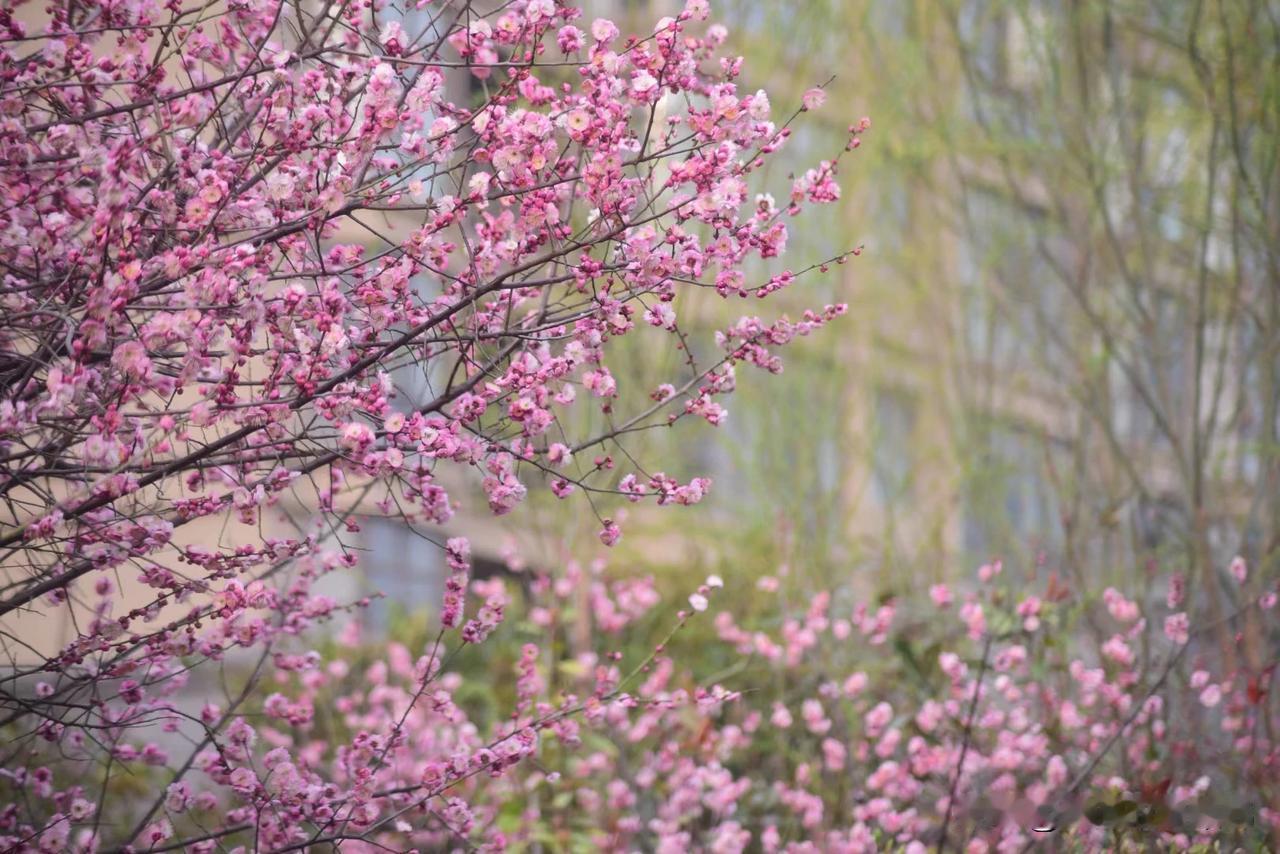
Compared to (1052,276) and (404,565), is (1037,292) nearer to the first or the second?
(1052,276)

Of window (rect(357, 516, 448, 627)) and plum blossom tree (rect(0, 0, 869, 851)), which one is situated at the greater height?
window (rect(357, 516, 448, 627))

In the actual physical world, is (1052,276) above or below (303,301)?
above

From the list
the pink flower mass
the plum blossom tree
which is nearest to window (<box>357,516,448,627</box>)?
the pink flower mass

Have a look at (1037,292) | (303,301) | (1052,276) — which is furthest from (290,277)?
(1052,276)

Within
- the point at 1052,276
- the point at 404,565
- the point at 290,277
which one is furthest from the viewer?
the point at 404,565

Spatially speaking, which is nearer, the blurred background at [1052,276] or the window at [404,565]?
the blurred background at [1052,276]

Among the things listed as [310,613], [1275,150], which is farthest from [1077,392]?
[310,613]

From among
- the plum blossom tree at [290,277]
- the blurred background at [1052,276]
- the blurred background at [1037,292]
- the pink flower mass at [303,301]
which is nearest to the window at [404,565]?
the blurred background at [1037,292]

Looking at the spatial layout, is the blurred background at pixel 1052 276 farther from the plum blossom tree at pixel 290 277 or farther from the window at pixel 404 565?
the window at pixel 404 565

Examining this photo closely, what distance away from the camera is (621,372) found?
690cm

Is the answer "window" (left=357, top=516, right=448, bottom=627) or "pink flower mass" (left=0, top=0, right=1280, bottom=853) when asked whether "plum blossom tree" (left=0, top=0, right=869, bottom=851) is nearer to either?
"pink flower mass" (left=0, top=0, right=1280, bottom=853)

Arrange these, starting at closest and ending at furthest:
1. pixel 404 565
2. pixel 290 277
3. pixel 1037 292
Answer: pixel 290 277, pixel 1037 292, pixel 404 565

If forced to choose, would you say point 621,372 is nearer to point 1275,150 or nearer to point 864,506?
point 1275,150

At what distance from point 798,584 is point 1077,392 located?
1791mm
